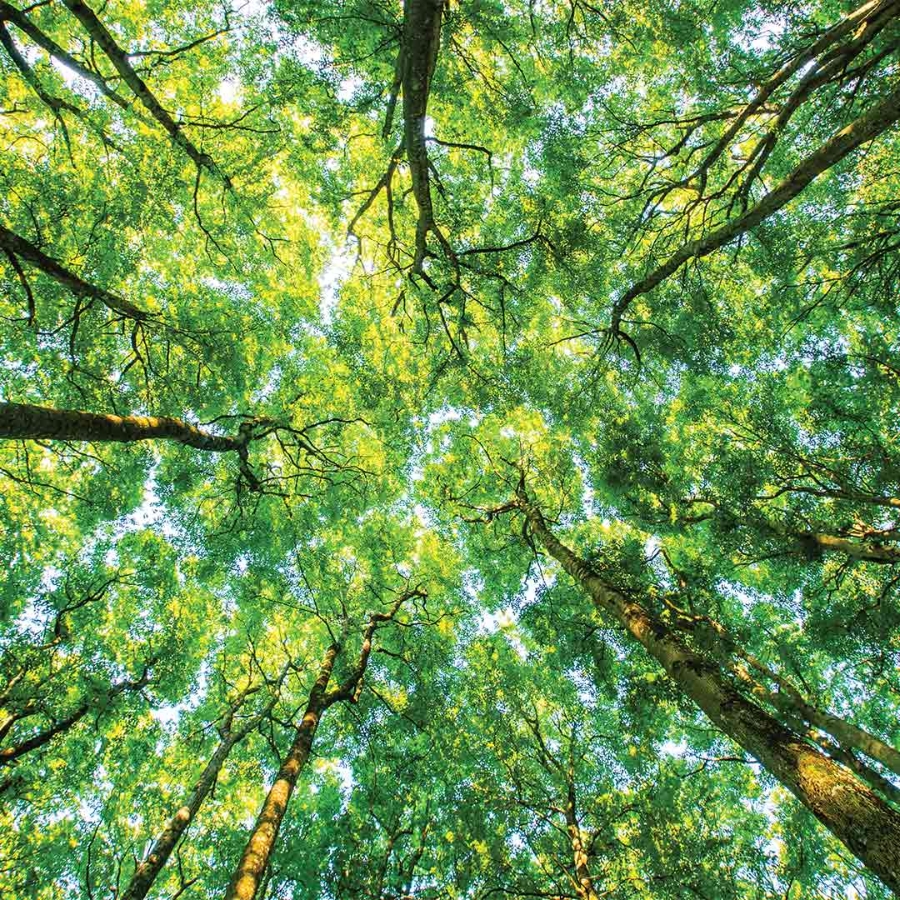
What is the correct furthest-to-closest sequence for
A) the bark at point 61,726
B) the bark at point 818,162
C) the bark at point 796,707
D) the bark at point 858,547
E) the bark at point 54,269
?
the bark at point 858,547 < the bark at point 61,726 < the bark at point 796,707 < the bark at point 818,162 < the bark at point 54,269

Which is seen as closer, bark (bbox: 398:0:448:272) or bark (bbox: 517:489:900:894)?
bark (bbox: 517:489:900:894)

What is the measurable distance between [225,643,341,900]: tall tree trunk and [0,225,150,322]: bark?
5.13 metres

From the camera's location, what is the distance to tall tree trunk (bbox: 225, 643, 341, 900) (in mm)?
3731

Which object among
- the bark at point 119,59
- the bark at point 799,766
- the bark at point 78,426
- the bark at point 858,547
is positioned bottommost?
the bark at point 799,766

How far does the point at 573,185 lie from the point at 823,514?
358 inches

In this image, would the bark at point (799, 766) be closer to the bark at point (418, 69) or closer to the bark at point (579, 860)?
the bark at point (579, 860)

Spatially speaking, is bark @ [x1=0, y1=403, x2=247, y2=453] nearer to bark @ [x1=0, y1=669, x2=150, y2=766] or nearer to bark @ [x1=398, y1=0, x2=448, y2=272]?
bark @ [x1=398, y1=0, x2=448, y2=272]

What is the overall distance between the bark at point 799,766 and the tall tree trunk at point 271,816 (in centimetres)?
418

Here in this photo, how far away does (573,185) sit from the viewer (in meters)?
9.52

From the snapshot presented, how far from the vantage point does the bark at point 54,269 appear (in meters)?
3.50

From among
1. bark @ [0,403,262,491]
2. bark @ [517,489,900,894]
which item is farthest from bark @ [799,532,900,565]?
bark @ [0,403,262,491]

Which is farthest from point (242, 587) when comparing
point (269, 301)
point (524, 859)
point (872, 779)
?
point (872, 779)

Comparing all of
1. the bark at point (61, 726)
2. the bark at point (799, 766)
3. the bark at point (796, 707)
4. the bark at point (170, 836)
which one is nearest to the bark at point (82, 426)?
the bark at point (61, 726)

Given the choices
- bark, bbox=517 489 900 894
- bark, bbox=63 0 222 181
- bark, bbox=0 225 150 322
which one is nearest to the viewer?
bark, bbox=517 489 900 894
